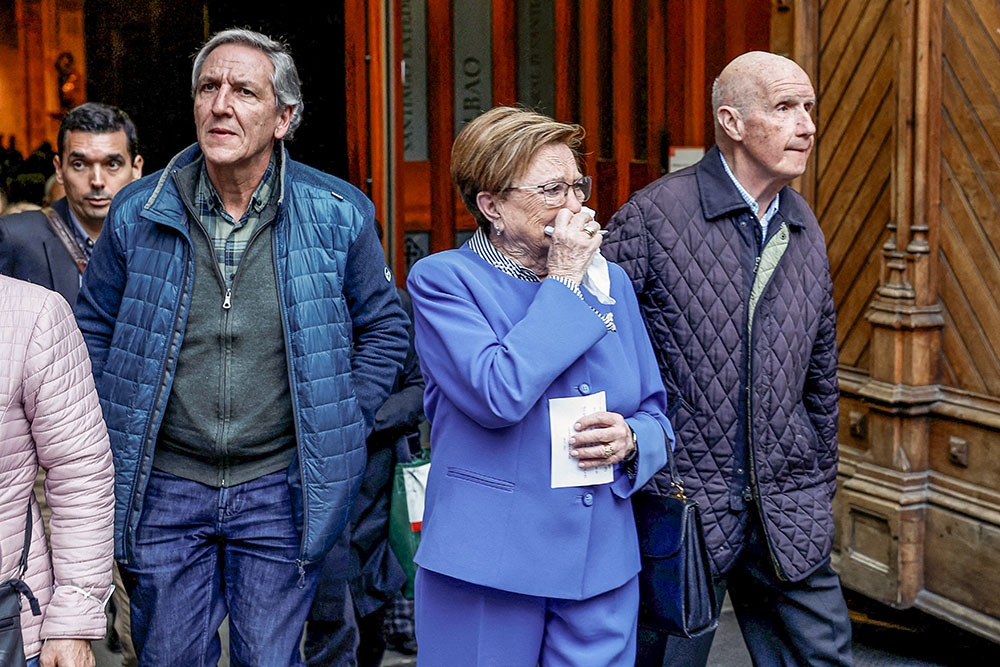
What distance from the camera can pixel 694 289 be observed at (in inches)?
142

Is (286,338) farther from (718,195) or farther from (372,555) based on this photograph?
(372,555)

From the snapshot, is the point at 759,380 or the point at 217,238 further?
the point at 759,380

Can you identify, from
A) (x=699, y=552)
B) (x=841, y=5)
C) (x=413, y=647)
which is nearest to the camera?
(x=699, y=552)

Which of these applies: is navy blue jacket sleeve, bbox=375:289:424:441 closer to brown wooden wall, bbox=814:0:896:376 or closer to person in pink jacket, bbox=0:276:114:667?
person in pink jacket, bbox=0:276:114:667

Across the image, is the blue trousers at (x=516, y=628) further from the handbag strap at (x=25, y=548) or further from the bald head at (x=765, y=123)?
the bald head at (x=765, y=123)

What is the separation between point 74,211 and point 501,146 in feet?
7.20

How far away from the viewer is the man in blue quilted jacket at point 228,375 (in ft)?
10.8

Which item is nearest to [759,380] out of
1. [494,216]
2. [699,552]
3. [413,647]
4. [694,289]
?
[694,289]

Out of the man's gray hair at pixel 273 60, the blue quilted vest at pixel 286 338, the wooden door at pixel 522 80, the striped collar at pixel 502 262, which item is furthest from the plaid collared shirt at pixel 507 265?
the wooden door at pixel 522 80

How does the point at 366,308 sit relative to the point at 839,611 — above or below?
above

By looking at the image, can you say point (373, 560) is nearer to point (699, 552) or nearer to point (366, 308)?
point (366, 308)

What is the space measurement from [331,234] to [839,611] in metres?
1.89

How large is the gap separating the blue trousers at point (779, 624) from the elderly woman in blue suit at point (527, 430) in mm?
771

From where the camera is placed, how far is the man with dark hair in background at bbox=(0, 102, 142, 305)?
4.38 metres
